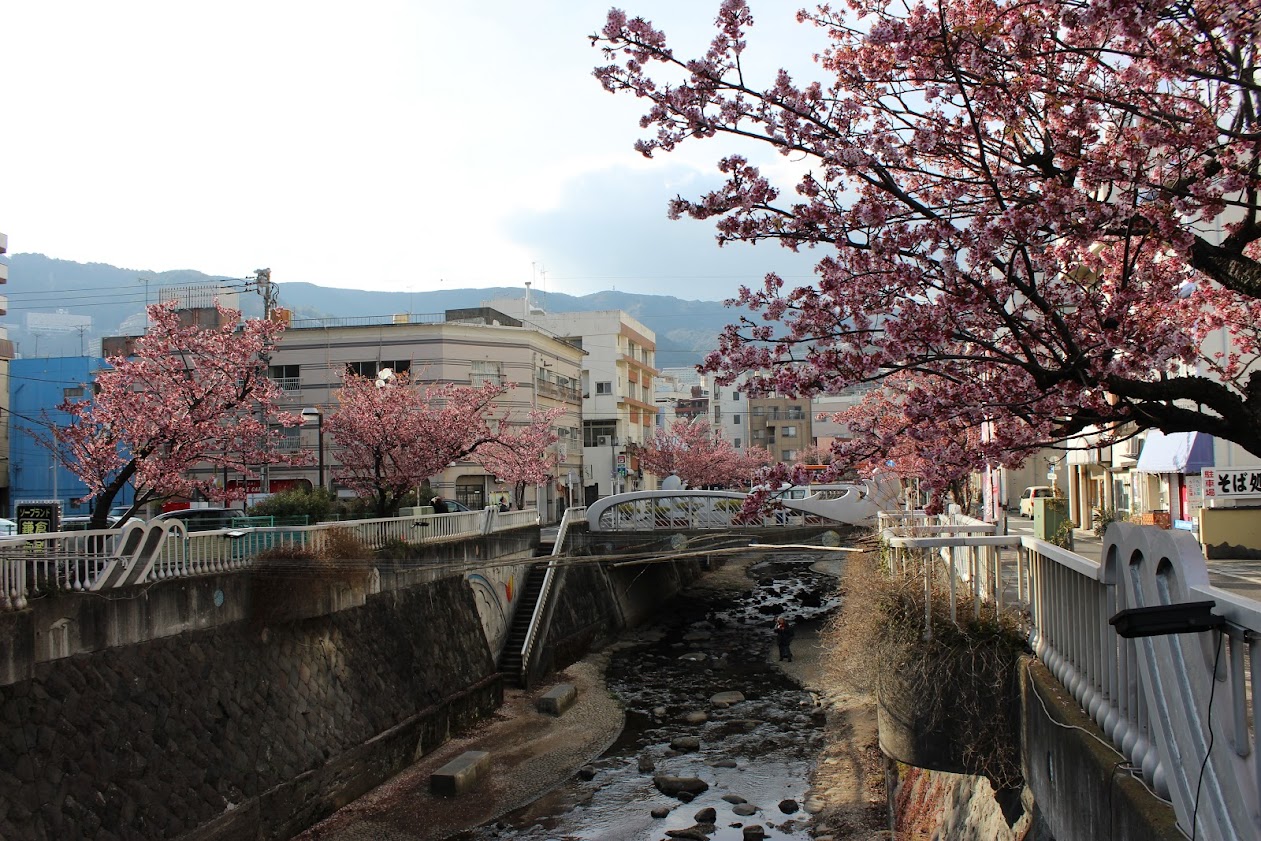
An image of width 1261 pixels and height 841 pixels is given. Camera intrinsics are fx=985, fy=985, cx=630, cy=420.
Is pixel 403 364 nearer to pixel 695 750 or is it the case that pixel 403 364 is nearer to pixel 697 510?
pixel 697 510

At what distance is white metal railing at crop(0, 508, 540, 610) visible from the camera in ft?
42.8

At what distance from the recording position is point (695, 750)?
23.3 meters

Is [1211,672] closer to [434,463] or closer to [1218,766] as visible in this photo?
[1218,766]

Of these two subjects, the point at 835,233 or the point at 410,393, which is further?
the point at 410,393

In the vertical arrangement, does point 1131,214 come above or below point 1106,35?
below

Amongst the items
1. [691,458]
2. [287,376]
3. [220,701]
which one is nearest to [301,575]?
[220,701]

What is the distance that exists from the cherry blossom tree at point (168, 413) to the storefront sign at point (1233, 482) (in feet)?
77.0

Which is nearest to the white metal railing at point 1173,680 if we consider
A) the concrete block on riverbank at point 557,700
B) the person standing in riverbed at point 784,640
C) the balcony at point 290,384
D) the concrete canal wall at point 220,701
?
the concrete canal wall at point 220,701

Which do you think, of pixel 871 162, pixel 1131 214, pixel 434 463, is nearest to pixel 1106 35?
pixel 1131 214

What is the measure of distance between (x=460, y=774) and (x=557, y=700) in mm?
6856

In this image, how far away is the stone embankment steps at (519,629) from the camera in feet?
95.8

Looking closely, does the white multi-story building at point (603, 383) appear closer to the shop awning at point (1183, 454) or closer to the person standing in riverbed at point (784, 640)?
the person standing in riverbed at point (784, 640)

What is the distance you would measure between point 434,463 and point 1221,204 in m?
26.5

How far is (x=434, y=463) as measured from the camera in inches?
1214
